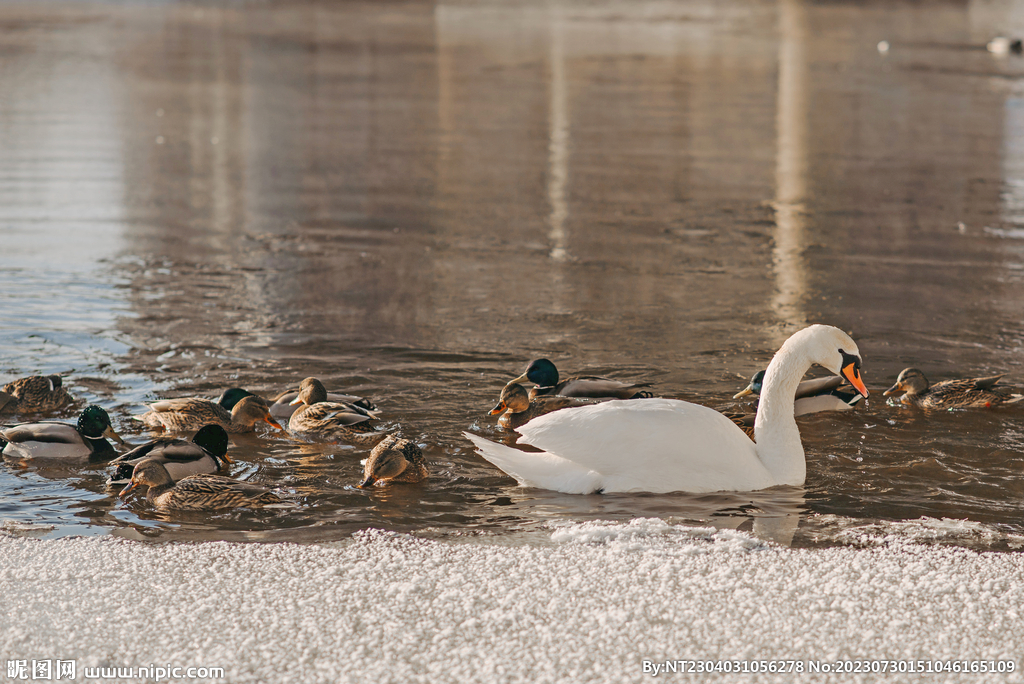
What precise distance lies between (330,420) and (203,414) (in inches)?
30.1

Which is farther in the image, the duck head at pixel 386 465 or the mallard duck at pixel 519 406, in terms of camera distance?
the mallard duck at pixel 519 406

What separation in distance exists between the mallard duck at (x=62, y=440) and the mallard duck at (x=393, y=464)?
149cm

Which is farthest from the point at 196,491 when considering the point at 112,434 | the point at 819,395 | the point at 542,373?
the point at 819,395

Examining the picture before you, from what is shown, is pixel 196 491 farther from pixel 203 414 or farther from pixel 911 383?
pixel 911 383

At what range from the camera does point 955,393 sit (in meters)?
6.90

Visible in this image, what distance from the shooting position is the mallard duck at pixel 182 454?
561cm

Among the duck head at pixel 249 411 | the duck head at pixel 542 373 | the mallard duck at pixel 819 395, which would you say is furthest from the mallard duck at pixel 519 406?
the duck head at pixel 249 411

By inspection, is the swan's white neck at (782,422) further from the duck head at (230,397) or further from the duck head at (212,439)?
the duck head at (230,397)

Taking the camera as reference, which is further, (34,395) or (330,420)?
(34,395)

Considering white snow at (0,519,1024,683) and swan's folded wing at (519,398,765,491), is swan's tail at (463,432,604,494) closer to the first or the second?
swan's folded wing at (519,398,765,491)

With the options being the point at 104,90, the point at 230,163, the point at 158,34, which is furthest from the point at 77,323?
the point at 158,34

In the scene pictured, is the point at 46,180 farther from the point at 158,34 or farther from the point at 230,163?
the point at 158,34

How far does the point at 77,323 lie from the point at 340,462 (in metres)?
3.70

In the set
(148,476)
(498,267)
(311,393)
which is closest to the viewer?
(148,476)
